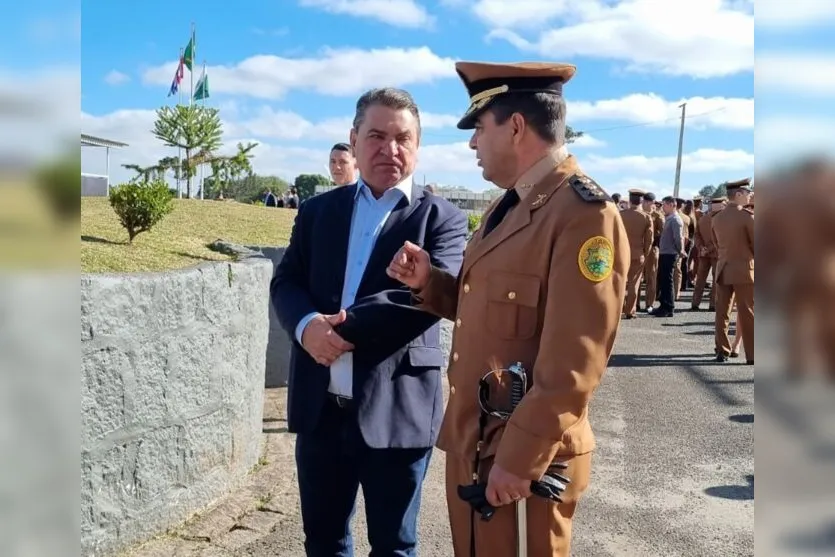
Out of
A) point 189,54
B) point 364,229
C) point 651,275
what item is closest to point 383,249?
point 364,229

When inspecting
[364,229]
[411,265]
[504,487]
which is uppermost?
[364,229]

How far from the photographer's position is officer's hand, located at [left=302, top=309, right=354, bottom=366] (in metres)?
2.44

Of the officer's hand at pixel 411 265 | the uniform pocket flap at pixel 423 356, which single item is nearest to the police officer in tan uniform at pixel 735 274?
the uniform pocket flap at pixel 423 356

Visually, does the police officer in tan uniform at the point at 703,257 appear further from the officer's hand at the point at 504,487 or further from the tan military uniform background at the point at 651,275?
the officer's hand at the point at 504,487

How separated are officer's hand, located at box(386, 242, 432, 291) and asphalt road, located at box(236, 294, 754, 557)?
1898mm

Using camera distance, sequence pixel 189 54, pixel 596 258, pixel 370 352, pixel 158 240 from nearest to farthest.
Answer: pixel 596 258 < pixel 370 352 < pixel 158 240 < pixel 189 54

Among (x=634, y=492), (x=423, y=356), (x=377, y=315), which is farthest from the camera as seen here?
(x=634, y=492)

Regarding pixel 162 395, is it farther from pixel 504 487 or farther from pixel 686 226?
pixel 686 226

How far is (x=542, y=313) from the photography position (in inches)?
77.0

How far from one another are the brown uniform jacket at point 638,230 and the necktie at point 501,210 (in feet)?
34.9

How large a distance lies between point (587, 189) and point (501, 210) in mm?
380

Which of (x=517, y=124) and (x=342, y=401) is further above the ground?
(x=517, y=124)

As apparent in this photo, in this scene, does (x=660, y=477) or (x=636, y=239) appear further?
(x=636, y=239)

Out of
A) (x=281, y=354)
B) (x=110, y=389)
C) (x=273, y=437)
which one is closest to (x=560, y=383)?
(x=110, y=389)
